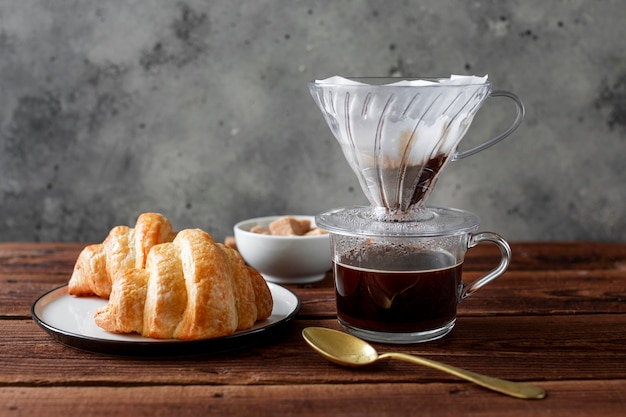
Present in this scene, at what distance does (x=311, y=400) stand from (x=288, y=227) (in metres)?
0.64

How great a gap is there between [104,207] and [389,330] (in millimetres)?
1462

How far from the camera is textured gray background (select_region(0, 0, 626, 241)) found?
2076 millimetres

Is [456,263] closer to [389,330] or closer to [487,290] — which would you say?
[389,330]

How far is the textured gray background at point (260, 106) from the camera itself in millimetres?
2076

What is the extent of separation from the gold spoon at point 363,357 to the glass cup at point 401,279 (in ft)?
0.19

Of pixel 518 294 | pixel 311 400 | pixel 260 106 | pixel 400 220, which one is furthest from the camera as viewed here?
pixel 260 106

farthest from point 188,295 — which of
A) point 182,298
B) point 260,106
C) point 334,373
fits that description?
point 260,106

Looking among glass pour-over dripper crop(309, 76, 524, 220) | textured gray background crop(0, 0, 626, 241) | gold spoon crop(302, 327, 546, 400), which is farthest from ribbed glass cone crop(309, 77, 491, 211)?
textured gray background crop(0, 0, 626, 241)

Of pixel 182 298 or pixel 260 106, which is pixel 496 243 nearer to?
pixel 182 298

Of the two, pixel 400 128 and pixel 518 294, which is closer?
pixel 400 128

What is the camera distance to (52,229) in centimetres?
225

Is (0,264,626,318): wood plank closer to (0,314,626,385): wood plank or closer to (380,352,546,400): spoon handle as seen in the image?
(0,314,626,385): wood plank

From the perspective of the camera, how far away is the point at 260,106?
6.96 feet

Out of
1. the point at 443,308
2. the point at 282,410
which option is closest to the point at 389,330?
the point at 443,308
